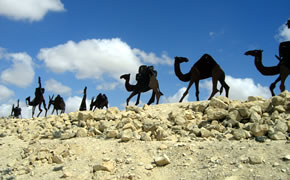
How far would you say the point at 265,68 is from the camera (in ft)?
34.8

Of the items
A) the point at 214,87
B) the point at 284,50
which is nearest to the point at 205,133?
the point at 214,87

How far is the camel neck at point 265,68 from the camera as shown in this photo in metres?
10.3

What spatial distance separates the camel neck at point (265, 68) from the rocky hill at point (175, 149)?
3.33 meters

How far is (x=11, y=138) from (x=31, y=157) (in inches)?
141

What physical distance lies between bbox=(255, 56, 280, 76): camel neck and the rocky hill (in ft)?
10.9

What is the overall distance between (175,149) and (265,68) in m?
7.32

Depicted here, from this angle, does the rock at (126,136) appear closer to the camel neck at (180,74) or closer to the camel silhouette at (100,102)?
the camel neck at (180,74)

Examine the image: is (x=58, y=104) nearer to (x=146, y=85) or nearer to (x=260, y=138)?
(x=146, y=85)

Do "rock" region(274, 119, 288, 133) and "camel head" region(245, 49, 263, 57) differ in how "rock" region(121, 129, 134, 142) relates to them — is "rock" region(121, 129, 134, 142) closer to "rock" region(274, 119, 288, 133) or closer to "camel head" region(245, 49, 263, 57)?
"rock" region(274, 119, 288, 133)

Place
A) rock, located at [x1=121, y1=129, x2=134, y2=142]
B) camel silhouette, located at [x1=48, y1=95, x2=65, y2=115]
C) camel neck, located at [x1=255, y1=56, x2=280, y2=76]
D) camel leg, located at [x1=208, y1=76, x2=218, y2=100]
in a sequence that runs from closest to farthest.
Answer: rock, located at [x1=121, y1=129, x2=134, y2=142] → camel neck, located at [x1=255, y1=56, x2=280, y2=76] → camel leg, located at [x1=208, y1=76, x2=218, y2=100] → camel silhouette, located at [x1=48, y1=95, x2=65, y2=115]

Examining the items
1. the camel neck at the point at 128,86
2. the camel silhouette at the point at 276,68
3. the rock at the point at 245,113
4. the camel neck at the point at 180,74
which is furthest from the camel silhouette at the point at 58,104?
the rock at the point at 245,113

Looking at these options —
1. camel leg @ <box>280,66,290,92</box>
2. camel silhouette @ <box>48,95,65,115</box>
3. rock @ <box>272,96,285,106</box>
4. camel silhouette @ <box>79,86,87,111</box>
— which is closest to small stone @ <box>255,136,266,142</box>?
rock @ <box>272,96,285,106</box>

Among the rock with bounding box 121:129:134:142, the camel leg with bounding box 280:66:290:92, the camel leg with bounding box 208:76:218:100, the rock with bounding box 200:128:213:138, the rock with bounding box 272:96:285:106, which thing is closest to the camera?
the rock with bounding box 200:128:213:138

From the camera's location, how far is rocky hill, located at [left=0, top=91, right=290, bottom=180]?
4.12 meters
